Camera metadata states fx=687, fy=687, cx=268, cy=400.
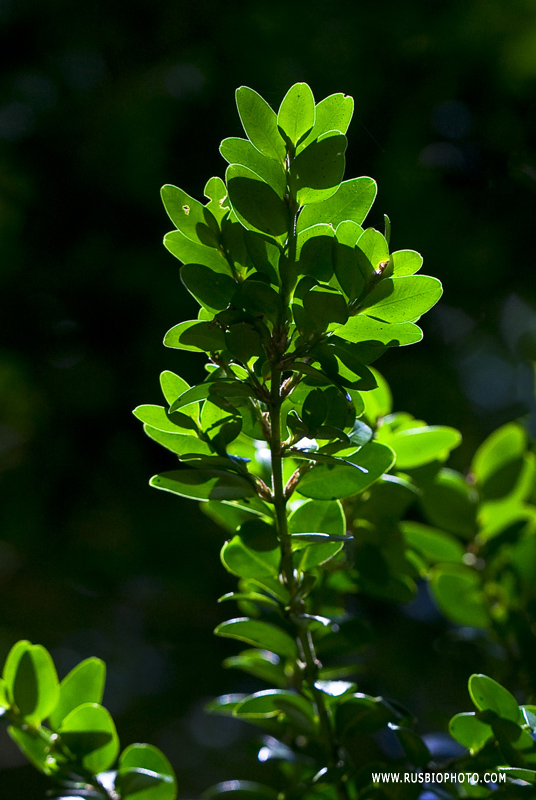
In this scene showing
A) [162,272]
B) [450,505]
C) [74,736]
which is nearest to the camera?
[74,736]

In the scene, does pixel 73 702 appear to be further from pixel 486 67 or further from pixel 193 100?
pixel 486 67

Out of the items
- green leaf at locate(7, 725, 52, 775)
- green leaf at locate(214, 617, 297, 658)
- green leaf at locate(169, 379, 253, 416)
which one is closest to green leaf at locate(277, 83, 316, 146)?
green leaf at locate(169, 379, 253, 416)

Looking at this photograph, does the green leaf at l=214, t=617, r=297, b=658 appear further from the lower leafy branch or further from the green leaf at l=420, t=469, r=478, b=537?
the green leaf at l=420, t=469, r=478, b=537

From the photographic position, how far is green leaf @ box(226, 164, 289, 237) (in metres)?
0.27

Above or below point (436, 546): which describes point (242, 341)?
above

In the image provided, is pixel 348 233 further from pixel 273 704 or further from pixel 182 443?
pixel 273 704

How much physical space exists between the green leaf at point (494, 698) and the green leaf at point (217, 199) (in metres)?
0.24

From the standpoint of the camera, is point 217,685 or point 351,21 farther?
point 217,685

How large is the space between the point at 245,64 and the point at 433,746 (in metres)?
1.01

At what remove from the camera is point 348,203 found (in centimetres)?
30

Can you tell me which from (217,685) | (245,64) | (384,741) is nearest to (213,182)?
(384,741)

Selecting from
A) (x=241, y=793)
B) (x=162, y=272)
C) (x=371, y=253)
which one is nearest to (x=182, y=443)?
(x=371, y=253)

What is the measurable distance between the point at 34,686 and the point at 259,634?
5.2 inches

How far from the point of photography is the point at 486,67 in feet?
3.72
